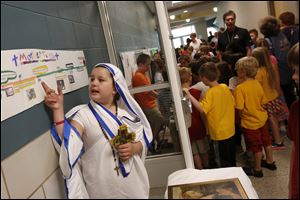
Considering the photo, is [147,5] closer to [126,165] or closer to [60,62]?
[60,62]

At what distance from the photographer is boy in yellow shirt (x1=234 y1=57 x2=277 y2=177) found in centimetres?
112

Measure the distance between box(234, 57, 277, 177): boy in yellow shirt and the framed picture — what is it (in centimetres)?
62

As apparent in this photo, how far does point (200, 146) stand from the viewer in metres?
1.30

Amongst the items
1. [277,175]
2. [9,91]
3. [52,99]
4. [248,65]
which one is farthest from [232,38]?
[9,91]

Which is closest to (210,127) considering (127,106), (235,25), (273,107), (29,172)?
(273,107)

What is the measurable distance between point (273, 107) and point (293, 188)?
0.46m

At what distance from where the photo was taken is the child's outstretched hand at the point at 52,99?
61 centimetres

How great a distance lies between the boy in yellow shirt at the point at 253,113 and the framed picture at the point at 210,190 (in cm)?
62

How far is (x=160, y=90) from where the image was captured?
1.07 m

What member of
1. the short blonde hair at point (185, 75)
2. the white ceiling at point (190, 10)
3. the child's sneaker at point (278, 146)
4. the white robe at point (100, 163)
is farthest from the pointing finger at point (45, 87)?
the child's sneaker at point (278, 146)

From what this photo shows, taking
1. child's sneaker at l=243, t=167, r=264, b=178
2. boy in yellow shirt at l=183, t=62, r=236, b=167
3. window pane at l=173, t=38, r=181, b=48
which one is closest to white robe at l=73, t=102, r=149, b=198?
window pane at l=173, t=38, r=181, b=48

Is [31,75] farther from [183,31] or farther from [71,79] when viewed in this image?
[183,31]

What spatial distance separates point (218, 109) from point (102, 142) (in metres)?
0.71

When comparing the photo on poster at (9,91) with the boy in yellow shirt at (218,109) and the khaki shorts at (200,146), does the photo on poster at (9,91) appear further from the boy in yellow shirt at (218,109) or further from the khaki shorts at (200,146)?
the khaki shorts at (200,146)
